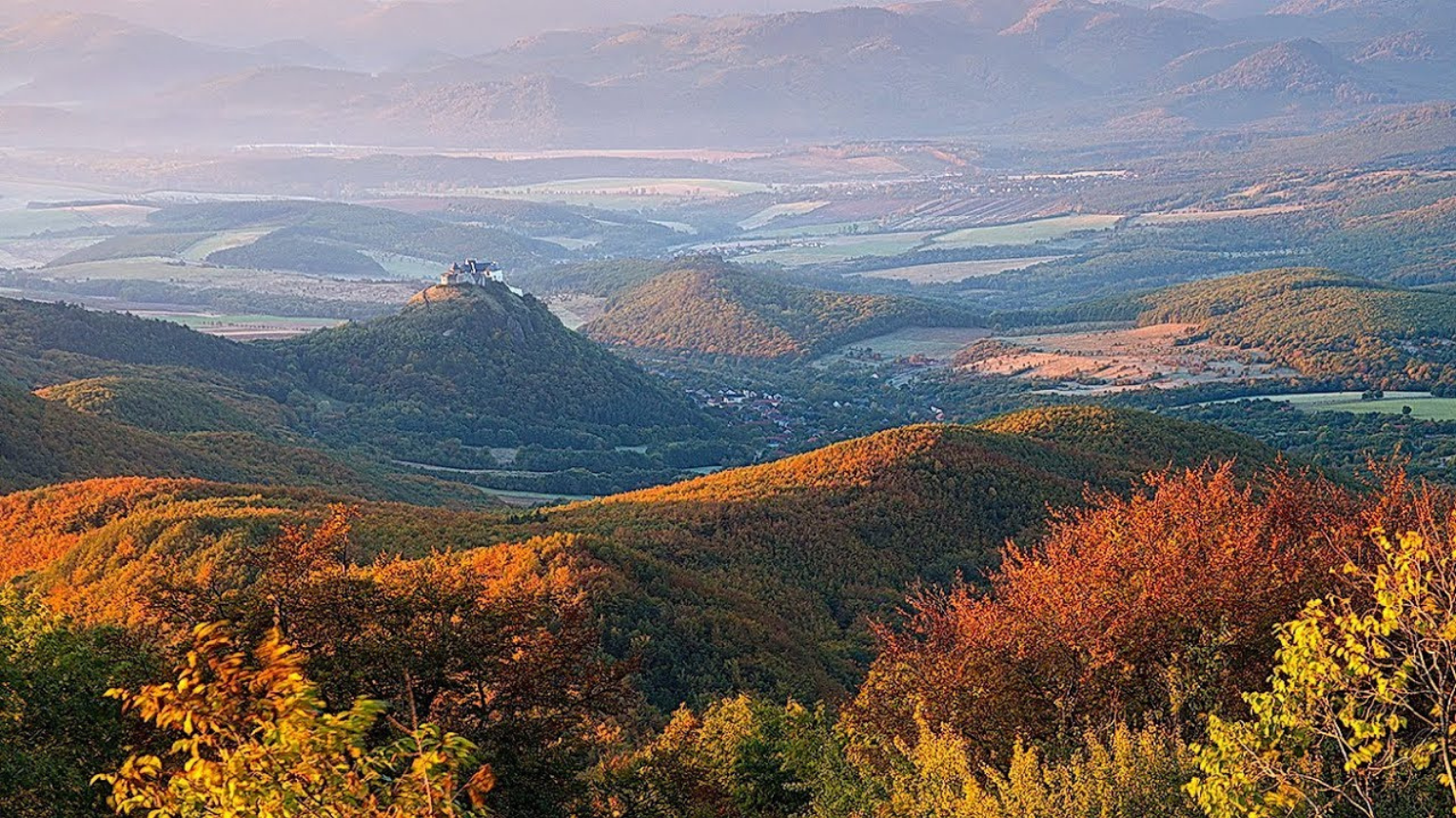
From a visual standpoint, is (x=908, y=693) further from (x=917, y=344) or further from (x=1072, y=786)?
(x=917, y=344)

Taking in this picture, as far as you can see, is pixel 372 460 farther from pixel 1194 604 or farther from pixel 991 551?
pixel 1194 604

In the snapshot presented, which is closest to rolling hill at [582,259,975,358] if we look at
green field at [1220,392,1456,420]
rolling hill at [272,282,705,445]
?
rolling hill at [272,282,705,445]

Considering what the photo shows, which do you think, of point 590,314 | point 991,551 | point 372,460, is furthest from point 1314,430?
point 590,314

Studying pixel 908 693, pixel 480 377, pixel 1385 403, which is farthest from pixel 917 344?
pixel 908 693

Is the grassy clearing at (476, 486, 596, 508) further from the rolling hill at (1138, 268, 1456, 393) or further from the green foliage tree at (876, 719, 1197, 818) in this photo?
the rolling hill at (1138, 268, 1456, 393)

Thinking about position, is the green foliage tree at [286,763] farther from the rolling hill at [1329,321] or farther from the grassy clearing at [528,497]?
the rolling hill at [1329,321]

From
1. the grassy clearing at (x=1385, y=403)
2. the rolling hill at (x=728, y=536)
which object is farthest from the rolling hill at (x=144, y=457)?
the grassy clearing at (x=1385, y=403)
